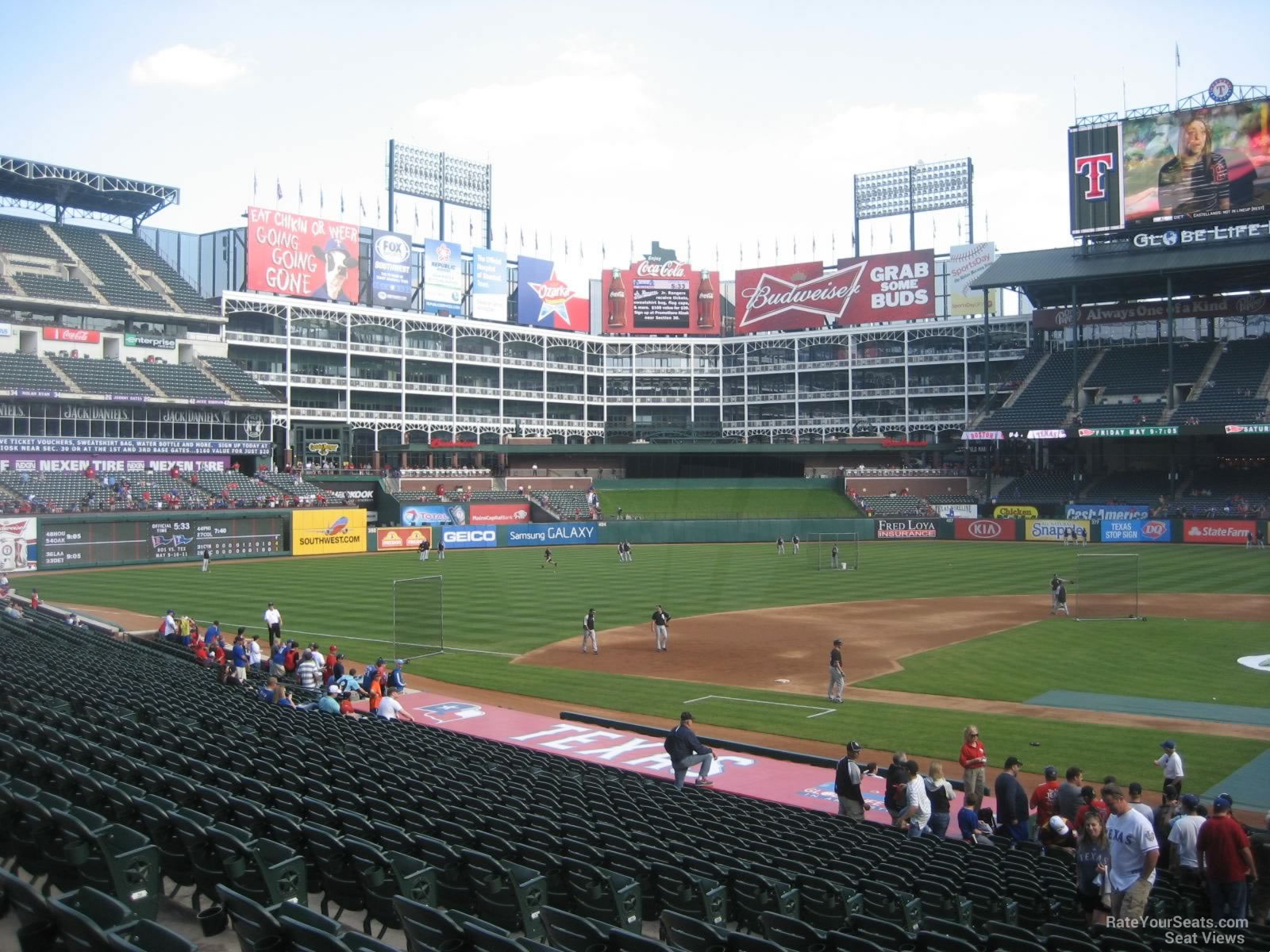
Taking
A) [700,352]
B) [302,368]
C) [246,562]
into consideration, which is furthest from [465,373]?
[246,562]

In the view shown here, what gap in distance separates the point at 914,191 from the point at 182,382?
77.1 m

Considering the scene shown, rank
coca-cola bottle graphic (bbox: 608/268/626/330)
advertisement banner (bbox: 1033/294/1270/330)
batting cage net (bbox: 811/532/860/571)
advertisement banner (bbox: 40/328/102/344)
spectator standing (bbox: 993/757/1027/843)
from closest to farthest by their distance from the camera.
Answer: spectator standing (bbox: 993/757/1027/843), batting cage net (bbox: 811/532/860/571), advertisement banner (bbox: 40/328/102/344), advertisement banner (bbox: 1033/294/1270/330), coca-cola bottle graphic (bbox: 608/268/626/330)

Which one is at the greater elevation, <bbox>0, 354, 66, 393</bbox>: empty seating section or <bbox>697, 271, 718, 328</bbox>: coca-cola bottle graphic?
<bbox>697, 271, 718, 328</bbox>: coca-cola bottle graphic

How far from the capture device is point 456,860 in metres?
8.83

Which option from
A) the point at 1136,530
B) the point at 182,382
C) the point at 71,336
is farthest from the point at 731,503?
the point at 71,336

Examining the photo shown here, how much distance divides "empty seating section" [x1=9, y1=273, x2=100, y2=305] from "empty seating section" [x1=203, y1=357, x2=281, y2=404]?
9.49 metres

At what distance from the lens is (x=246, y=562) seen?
65.2 meters

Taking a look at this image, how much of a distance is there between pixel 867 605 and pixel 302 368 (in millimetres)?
64447

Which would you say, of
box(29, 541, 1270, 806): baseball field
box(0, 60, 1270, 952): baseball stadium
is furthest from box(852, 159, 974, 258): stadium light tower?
box(29, 541, 1270, 806): baseball field

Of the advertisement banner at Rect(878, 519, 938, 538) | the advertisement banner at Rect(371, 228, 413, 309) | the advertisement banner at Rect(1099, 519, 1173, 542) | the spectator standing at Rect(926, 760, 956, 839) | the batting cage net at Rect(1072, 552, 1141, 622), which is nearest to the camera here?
the spectator standing at Rect(926, 760, 956, 839)

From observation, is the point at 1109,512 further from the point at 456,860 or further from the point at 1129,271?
the point at 456,860

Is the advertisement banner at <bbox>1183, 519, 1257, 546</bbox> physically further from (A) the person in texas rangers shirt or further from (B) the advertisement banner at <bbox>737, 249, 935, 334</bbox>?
(B) the advertisement banner at <bbox>737, 249, 935, 334</bbox>

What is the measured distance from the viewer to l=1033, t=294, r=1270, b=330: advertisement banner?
272ft

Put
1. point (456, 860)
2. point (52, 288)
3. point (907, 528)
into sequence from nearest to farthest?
point (456, 860)
point (52, 288)
point (907, 528)
